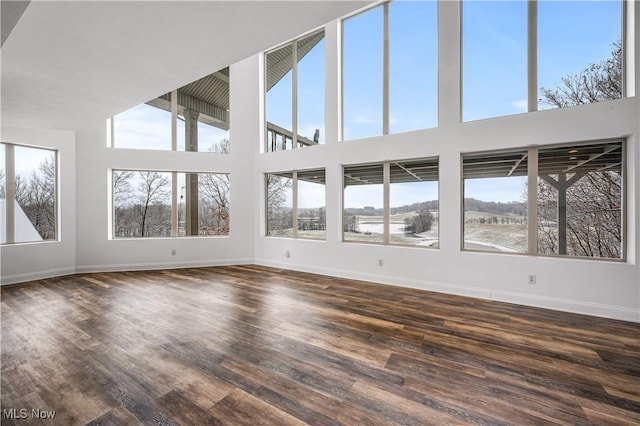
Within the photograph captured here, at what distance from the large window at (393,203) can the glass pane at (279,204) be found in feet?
4.74

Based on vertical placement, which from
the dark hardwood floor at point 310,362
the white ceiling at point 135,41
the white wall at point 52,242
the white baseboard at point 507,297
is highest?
the white ceiling at point 135,41

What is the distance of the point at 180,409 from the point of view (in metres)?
1.80

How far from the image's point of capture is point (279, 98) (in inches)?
257

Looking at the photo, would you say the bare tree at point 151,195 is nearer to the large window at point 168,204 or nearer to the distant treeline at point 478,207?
the large window at point 168,204

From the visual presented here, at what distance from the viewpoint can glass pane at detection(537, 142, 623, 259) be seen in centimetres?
354

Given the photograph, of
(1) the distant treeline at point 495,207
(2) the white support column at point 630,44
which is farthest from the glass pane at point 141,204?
(2) the white support column at point 630,44

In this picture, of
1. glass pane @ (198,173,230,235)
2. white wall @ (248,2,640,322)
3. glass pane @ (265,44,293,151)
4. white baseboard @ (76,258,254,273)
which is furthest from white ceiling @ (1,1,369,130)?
white baseboard @ (76,258,254,273)

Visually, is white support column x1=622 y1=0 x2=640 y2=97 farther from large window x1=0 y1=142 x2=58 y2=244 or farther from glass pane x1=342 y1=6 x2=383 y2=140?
large window x1=0 y1=142 x2=58 y2=244

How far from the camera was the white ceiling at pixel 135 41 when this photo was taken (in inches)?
71.4

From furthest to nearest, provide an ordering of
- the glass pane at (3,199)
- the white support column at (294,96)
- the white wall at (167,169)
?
the white support column at (294,96) → the white wall at (167,169) → the glass pane at (3,199)

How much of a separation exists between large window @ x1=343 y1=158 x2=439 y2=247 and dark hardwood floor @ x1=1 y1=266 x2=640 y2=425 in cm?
125

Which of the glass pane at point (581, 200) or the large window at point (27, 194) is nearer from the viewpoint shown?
the glass pane at point (581, 200)

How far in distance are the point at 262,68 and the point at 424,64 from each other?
388 cm

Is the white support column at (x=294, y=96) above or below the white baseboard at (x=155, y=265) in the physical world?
above
